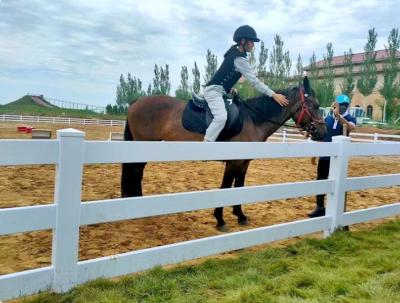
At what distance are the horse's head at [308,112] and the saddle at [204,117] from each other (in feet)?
2.91

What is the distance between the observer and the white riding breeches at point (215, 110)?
4621mm

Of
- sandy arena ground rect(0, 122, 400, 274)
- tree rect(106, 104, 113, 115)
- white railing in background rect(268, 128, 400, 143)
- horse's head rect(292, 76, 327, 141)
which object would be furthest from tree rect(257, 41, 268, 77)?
horse's head rect(292, 76, 327, 141)

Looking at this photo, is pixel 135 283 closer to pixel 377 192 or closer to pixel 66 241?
pixel 66 241

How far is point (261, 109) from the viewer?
5129 mm

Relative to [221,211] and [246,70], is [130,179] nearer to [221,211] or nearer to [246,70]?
[221,211]

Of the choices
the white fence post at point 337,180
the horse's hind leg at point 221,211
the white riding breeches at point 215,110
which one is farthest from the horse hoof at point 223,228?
the white fence post at point 337,180

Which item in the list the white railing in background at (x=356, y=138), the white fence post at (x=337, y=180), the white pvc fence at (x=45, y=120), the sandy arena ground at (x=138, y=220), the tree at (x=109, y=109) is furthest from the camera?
the tree at (x=109, y=109)

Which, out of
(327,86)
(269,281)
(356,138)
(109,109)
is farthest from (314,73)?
(269,281)

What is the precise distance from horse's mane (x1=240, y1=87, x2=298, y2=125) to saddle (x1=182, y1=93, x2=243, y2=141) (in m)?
0.19

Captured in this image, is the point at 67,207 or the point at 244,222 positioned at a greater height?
the point at 67,207

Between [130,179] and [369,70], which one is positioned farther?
[369,70]

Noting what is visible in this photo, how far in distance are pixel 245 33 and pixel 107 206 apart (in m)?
3.07

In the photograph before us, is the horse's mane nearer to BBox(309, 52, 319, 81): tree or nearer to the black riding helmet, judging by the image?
the black riding helmet

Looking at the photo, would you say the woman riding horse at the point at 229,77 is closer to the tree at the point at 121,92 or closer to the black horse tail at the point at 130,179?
the black horse tail at the point at 130,179
